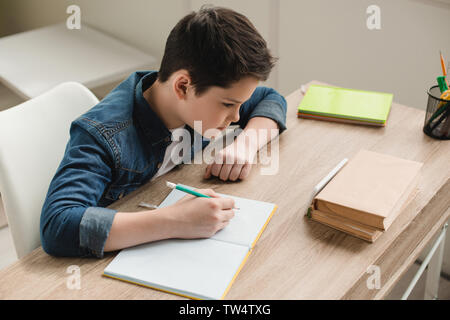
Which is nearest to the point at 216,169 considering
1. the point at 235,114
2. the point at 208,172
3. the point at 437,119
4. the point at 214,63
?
the point at 208,172

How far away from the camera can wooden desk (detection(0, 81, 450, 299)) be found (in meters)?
0.82

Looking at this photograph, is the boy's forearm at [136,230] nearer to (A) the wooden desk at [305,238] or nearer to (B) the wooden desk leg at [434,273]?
(A) the wooden desk at [305,238]

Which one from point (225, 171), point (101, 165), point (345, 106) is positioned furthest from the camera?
point (345, 106)

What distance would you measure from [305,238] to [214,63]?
0.40 m

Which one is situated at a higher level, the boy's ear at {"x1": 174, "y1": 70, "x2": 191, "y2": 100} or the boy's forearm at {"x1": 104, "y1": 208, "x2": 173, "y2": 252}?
the boy's ear at {"x1": 174, "y1": 70, "x2": 191, "y2": 100}

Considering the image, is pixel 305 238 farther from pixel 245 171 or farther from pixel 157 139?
pixel 157 139

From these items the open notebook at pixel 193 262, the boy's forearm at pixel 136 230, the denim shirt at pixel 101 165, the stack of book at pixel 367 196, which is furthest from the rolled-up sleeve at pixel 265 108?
the boy's forearm at pixel 136 230

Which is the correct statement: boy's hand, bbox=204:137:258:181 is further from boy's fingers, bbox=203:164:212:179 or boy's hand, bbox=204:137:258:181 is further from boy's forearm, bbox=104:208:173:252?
boy's forearm, bbox=104:208:173:252

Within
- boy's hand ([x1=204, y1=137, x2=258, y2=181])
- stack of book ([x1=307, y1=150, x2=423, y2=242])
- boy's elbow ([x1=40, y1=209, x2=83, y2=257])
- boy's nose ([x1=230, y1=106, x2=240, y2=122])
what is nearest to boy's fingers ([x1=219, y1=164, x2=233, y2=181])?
boy's hand ([x1=204, y1=137, x2=258, y2=181])

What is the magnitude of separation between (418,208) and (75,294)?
68 cm

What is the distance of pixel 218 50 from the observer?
100 cm

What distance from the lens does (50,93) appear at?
125 cm
